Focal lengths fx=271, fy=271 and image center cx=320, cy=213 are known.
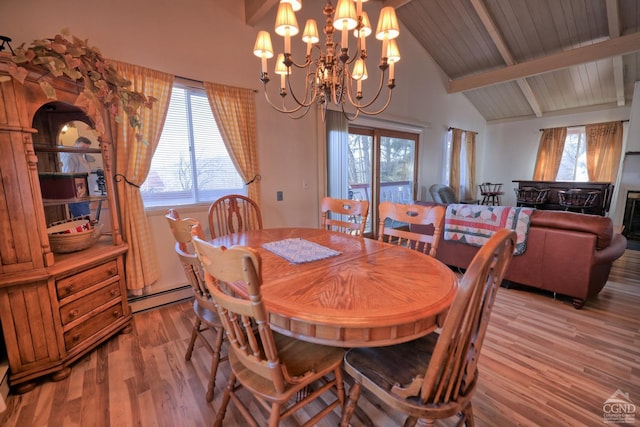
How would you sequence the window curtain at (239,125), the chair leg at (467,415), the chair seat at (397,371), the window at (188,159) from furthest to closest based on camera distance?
the window curtain at (239,125) < the window at (188,159) < the chair leg at (467,415) < the chair seat at (397,371)

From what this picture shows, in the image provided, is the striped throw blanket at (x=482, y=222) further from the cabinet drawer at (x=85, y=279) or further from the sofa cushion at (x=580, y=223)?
the cabinet drawer at (x=85, y=279)

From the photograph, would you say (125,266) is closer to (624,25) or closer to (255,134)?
(255,134)

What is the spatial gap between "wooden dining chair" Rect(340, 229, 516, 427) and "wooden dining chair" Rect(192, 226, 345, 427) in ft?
0.50

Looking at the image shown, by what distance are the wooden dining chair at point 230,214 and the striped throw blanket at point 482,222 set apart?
2097 millimetres

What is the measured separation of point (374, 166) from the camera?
4641 millimetres

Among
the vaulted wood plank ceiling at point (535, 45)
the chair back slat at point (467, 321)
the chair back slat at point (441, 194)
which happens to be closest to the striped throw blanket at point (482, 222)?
the chair back slat at point (467, 321)

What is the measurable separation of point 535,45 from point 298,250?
221 inches

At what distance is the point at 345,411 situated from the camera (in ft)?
3.63

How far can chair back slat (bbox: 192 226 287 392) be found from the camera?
2.54ft

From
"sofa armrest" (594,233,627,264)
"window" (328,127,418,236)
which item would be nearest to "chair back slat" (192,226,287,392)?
"sofa armrest" (594,233,627,264)

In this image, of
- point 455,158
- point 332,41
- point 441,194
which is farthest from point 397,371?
point 455,158

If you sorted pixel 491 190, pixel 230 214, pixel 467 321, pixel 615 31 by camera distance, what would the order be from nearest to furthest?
1. pixel 467 321
2. pixel 230 214
3. pixel 615 31
4. pixel 491 190

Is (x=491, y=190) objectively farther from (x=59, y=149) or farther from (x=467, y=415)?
(x=59, y=149)

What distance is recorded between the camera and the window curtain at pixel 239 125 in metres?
2.70
